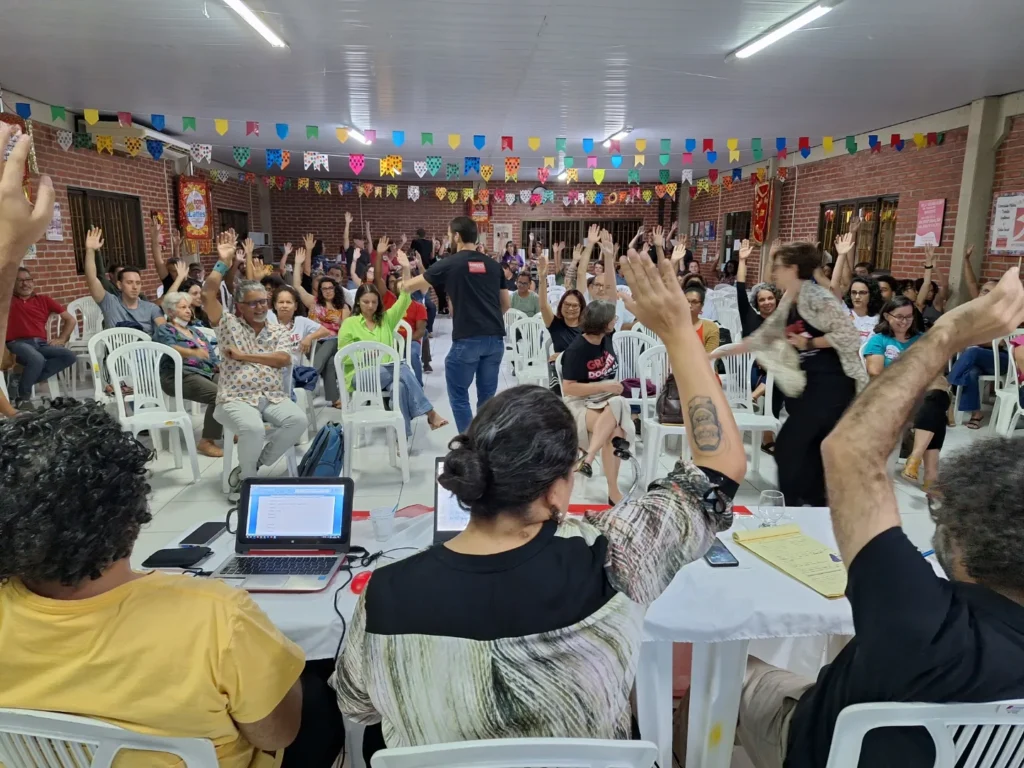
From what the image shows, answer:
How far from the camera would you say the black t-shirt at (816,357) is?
2662 mm

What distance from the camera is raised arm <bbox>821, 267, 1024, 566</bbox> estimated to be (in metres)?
0.93

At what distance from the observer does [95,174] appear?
23.9ft

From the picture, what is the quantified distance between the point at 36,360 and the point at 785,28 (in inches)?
223

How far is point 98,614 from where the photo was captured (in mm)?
980

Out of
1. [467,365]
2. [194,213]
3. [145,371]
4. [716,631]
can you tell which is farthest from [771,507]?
[194,213]

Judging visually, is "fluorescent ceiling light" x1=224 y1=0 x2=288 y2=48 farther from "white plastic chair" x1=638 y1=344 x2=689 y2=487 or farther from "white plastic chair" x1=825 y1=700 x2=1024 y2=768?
"white plastic chair" x1=825 y1=700 x2=1024 y2=768

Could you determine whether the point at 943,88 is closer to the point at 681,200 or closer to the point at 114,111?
the point at 114,111

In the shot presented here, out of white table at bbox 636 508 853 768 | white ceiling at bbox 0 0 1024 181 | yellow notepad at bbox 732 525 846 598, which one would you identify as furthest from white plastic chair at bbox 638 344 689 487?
white ceiling at bbox 0 0 1024 181

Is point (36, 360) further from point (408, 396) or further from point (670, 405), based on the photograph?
point (670, 405)

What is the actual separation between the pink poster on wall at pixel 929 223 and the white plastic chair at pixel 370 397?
5.94 meters

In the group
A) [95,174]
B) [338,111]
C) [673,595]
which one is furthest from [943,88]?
[95,174]

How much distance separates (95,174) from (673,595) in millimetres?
8052

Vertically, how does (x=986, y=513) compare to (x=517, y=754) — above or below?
above

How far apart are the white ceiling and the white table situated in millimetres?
3250
